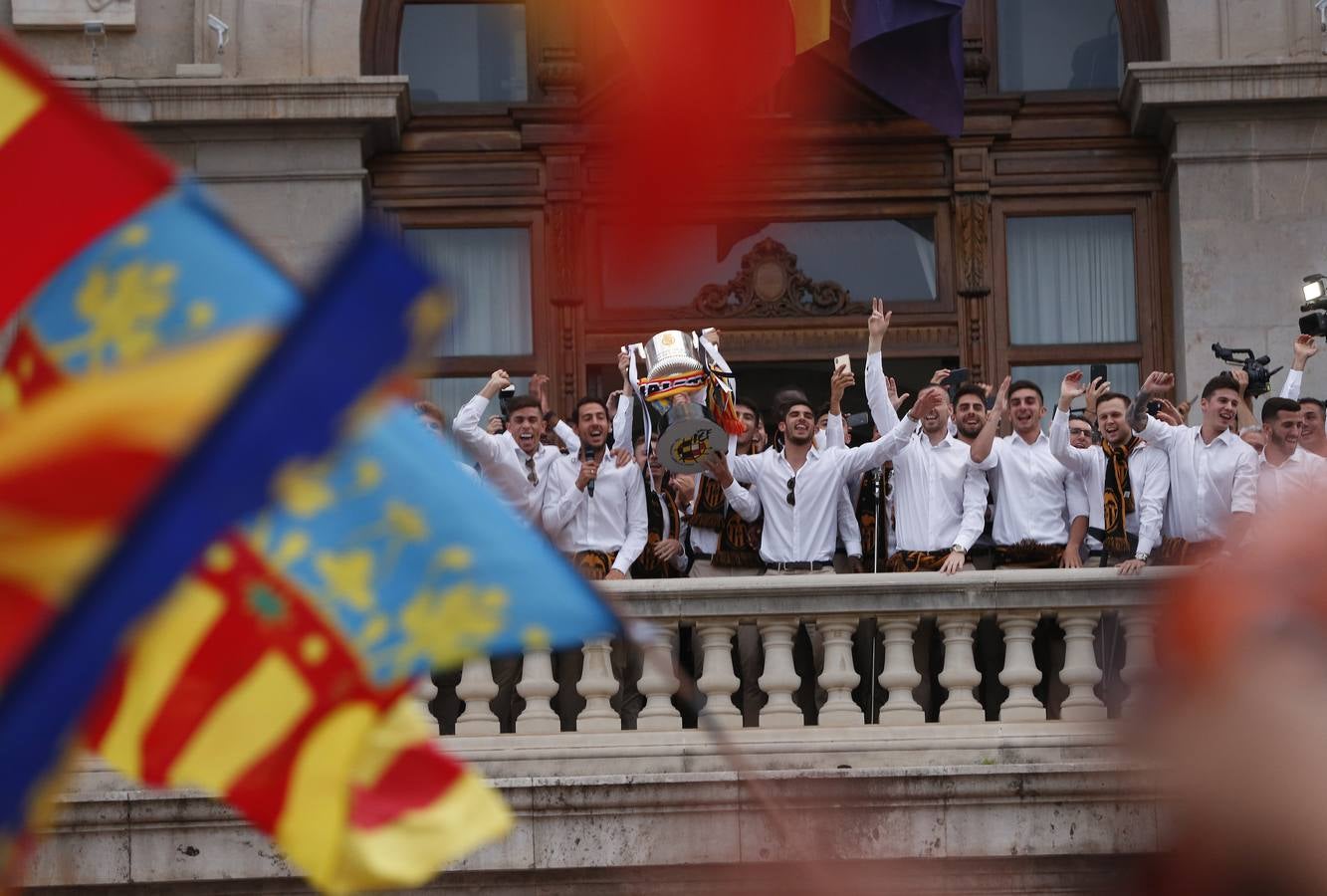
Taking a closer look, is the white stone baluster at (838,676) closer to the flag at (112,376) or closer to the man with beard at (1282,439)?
the man with beard at (1282,439)

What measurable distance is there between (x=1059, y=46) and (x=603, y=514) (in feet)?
21.7

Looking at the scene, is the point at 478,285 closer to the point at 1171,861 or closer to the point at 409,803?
the point at 409,803

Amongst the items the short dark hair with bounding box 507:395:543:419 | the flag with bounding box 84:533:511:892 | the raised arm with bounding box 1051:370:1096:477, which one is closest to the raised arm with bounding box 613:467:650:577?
the short dark hair with bounding box 507:395:543:419

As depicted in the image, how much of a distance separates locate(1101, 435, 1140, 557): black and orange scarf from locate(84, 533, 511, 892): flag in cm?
861

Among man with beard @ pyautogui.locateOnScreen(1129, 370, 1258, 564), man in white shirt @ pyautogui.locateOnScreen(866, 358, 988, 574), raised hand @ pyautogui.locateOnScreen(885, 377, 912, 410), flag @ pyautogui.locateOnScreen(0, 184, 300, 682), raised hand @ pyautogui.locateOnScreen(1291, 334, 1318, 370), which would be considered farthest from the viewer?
raised hand @ pyautogui.locateOnScreen(1291, 334, 1318, 370)

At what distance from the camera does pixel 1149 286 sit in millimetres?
16875

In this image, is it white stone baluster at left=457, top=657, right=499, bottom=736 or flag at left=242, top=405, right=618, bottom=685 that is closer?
flag at left=242, top=405, right=618, bottom=685

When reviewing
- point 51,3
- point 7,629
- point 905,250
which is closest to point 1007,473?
point 905,250

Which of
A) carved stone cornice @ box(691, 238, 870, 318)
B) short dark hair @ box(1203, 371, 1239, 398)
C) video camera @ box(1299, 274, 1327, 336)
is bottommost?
short dark hair @ box(1203, 371, 1239, 398)

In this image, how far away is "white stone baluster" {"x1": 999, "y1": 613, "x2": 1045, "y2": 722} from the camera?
11.3 m

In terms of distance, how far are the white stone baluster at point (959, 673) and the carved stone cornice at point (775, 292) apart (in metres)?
5.74

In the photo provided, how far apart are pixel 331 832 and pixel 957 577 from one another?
307 inches

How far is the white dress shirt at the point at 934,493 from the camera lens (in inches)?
474

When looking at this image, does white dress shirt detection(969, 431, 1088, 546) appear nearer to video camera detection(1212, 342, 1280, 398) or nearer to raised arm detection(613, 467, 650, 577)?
video camera detection(1212, 342, 1280, 398)
